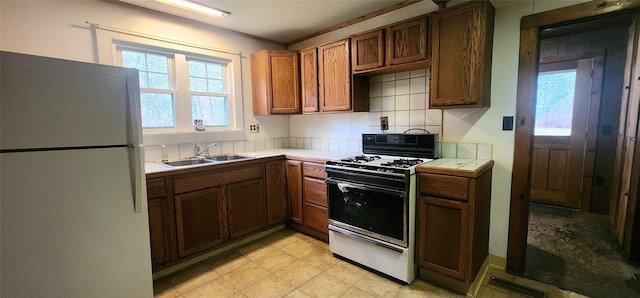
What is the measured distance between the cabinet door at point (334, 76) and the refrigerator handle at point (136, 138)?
183 centimetres

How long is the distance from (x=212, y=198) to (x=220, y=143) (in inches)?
35.8

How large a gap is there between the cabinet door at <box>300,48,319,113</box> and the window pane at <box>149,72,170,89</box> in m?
1.44

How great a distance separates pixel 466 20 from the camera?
2.00m

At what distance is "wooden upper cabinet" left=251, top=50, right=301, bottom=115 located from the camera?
3230 mm

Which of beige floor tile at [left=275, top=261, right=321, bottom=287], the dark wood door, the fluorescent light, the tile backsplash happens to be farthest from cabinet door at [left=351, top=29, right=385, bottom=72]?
the dark wood door

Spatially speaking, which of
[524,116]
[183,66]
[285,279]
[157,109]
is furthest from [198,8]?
[524,116]

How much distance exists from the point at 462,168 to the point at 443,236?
513mm

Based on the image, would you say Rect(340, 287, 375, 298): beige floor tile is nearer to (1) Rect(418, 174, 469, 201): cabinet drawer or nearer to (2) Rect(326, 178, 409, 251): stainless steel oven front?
(2) Rect(326, 178, 409, 251): stainless steel oven front

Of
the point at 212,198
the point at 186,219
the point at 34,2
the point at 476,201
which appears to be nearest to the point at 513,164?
the point at 476,201

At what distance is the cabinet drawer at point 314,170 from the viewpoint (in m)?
2.70

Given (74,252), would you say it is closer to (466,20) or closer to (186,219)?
(186,219)

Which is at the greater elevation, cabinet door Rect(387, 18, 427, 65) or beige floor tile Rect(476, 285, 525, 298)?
cabinet door Rect(387, 18, 427, 65)

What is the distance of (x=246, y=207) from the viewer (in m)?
2.74

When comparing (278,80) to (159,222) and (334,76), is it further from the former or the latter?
(159,222)
